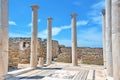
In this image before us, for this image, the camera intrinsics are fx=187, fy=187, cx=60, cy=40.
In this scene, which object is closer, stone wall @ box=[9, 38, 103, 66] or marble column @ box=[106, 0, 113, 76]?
marble column @ box=[106, 0, 113, 76]

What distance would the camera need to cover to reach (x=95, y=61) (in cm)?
2420

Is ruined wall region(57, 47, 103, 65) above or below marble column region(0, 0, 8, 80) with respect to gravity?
below

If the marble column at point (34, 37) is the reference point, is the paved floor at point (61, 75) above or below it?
below

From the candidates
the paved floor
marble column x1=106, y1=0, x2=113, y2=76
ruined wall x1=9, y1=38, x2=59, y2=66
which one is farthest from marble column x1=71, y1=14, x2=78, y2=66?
marble column x1=106, y1=0, x2=113, y2=76

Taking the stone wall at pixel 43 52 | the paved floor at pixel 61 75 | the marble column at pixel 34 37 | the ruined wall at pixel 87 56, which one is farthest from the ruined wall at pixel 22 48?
the paved floor at pixel 61 75

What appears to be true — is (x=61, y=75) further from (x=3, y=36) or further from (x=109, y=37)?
(x=3, y=36)

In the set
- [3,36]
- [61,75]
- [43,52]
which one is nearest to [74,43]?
[61,75]

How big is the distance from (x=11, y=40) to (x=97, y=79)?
68.5 ft

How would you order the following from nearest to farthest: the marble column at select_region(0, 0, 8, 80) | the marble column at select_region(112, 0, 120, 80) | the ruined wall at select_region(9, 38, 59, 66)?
the marble column at select_region(112, 0, 120, 80) → the marble column at select_region(0, 0, 8, 80) → the ruined wall at select_region(9, 38, 59, 66)

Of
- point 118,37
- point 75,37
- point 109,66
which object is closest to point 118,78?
point 118,37

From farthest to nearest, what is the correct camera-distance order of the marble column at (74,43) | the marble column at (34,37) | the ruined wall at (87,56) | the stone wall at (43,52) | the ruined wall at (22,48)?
the ruined wall at (22,48) → the stone wall at (43,52) → the ruined wall at (87,56) → the marble column at (74,43) → the marble column at (34,37)

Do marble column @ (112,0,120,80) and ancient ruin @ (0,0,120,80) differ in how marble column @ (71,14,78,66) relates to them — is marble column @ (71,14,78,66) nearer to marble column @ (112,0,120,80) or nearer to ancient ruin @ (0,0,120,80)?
ancient ruin @ (0,0,120,80)

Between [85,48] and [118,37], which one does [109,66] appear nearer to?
[118,37]

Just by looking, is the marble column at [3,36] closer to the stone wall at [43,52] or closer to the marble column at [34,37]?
the marble column at [34,37]
